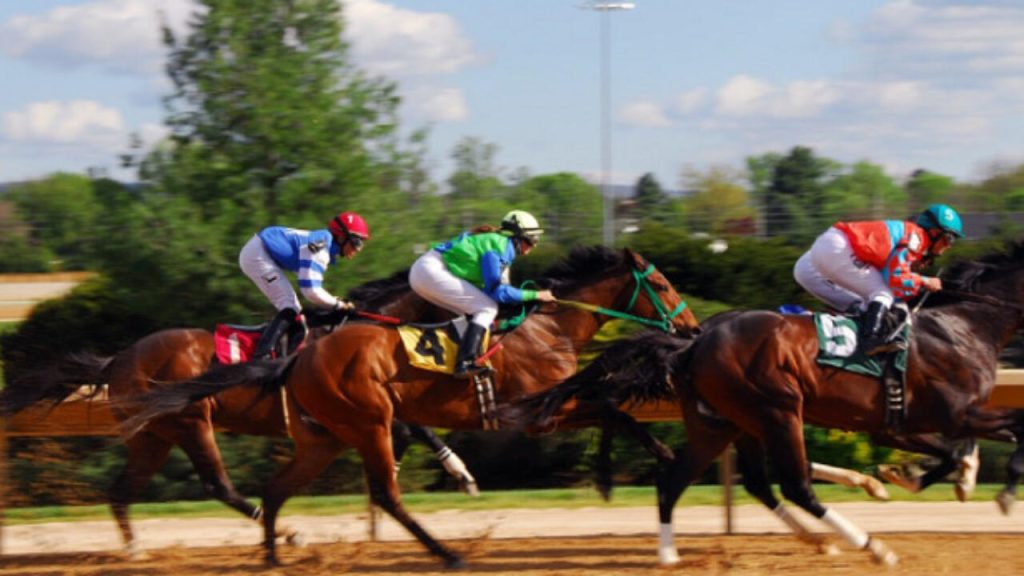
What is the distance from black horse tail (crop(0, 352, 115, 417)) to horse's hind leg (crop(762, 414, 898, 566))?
4.30 meters

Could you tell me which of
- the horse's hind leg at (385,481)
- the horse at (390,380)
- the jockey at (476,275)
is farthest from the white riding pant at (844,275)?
the horse's hind leg at (385,481)

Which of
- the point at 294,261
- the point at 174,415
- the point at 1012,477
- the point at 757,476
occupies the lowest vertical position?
the point at 757,476

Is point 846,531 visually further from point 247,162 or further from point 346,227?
point 247,162

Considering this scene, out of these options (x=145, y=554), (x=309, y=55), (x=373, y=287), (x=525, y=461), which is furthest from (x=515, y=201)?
(x=145, y=554)

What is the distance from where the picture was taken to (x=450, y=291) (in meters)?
8.73

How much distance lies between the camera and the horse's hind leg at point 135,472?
9102 millimetres

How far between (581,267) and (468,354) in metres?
1.23

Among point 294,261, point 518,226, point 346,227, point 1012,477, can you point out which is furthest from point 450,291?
point 1012,477

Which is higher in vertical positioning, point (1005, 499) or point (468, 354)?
point (468, 354)

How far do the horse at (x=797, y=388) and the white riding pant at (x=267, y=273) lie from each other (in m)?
2.28

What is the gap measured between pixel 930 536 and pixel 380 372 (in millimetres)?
3362

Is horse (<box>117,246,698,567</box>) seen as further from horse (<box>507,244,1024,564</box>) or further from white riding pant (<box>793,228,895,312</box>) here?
white riding pant (<box>793,228,895,312</box>)

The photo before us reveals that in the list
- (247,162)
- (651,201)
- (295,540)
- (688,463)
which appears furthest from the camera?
(651,201)

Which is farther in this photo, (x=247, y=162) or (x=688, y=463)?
(x=247, y=162)
